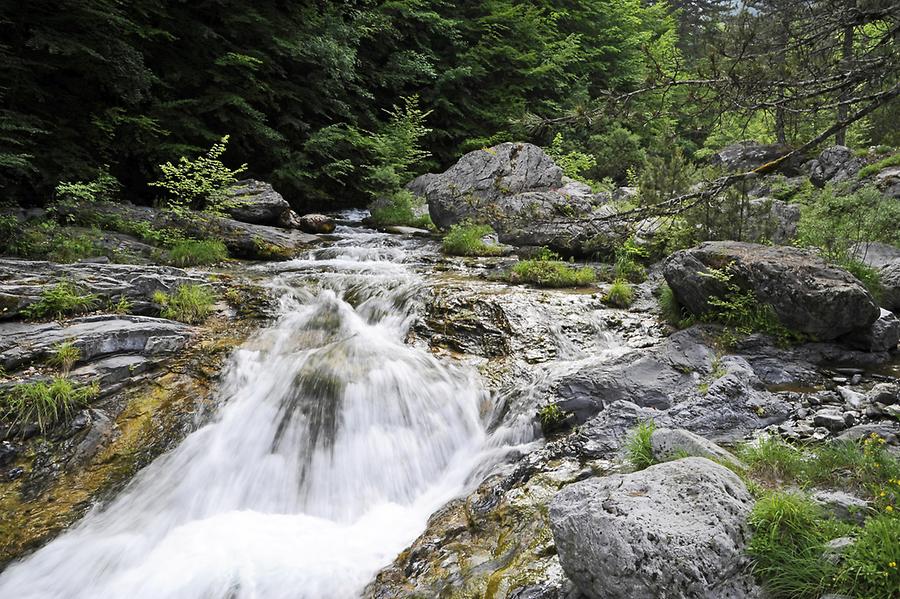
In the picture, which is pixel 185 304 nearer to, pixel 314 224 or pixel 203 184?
pixel 203 184

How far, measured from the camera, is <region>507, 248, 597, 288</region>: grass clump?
8625mm

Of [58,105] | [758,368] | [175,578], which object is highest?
[58,105]

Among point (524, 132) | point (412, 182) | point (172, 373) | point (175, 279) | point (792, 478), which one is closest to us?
point (792, 478)

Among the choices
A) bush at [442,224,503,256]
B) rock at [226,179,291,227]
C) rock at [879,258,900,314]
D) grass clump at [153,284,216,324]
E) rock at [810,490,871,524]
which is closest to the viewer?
rock at [810,490,871,524]

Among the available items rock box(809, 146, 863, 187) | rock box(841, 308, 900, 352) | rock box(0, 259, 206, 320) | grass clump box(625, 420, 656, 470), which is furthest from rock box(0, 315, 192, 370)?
rock box(809, 146, 863, 187)

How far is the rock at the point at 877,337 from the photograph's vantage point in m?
6.09

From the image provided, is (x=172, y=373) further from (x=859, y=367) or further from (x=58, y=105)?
(x=859, y=367)

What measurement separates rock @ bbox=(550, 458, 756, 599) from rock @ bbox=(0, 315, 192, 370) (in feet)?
17.5

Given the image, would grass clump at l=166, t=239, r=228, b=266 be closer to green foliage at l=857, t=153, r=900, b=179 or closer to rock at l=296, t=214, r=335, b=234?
rock at l=296, t=214, r=335, b=234

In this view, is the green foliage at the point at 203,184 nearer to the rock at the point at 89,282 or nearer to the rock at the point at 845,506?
the rock at the point at 89,282

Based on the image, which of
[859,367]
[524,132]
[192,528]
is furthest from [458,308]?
[859,367]

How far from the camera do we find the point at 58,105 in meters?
9.62

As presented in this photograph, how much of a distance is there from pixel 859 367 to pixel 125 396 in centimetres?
890

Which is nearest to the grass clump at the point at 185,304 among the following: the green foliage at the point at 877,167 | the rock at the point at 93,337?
the rock at the point at 93,337
